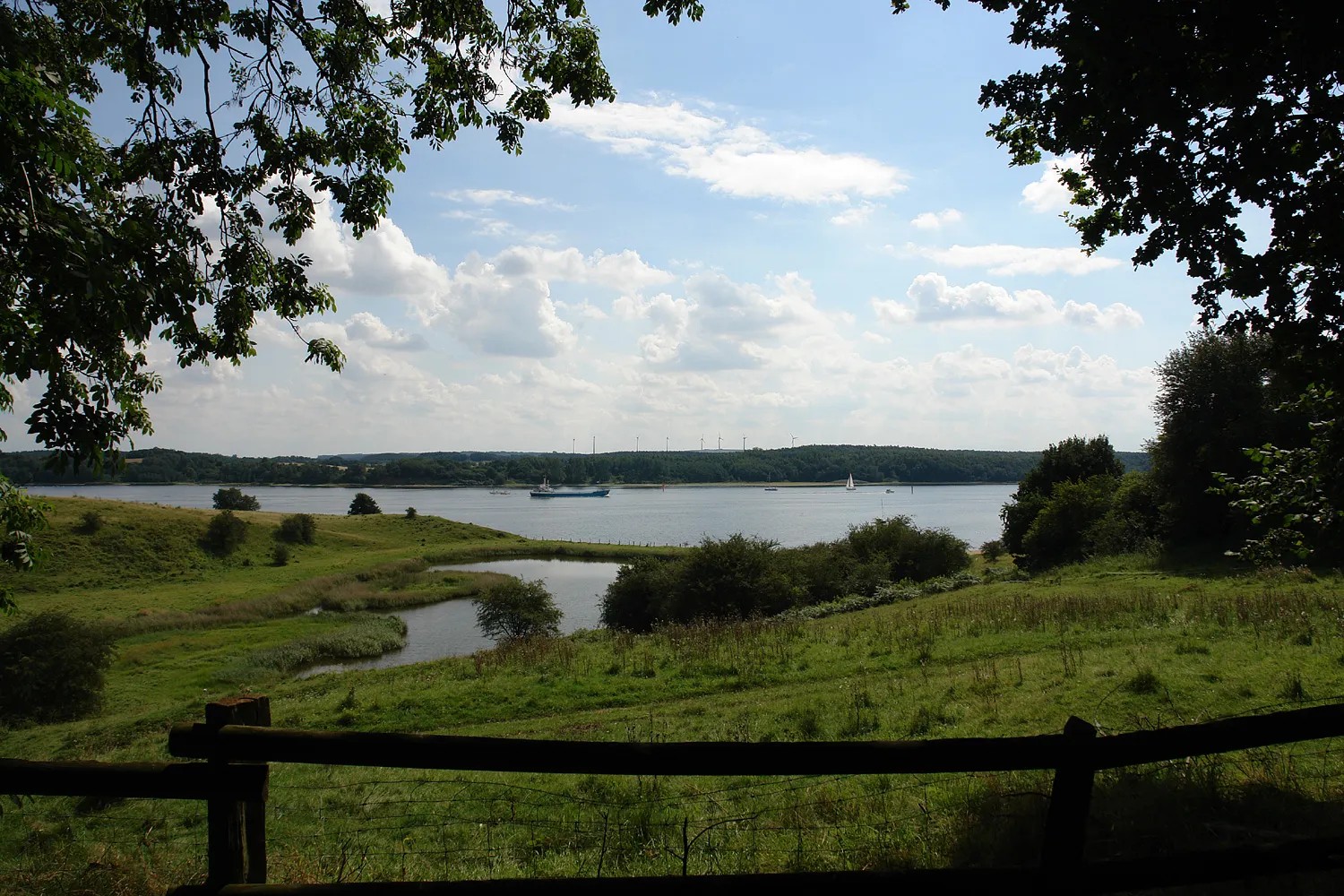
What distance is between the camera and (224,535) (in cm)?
6588

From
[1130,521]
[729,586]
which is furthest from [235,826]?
[1130,521]

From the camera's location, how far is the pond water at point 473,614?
36875mm

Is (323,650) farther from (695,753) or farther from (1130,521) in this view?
(695,753)

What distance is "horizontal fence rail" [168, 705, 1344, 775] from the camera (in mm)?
3037

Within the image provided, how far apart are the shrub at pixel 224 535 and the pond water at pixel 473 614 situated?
1701cm

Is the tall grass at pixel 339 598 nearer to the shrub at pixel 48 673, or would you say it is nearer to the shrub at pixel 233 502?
the shrub at pixel 48 673

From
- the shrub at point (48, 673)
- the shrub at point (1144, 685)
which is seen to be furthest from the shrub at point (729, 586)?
the shrub at point (1144, 685)

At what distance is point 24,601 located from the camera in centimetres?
4700

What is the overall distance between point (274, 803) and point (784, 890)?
8084mm

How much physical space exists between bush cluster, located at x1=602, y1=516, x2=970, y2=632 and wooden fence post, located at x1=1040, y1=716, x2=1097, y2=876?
27.5 meters

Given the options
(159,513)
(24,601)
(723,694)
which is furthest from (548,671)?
(159,513)

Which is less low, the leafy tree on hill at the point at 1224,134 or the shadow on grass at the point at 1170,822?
the leafy tree on hill at the point at 1224,134

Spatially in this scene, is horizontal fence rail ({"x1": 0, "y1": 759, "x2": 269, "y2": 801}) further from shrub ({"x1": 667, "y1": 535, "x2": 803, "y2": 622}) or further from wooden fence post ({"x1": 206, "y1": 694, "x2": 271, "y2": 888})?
shrub ({"x1": 667, "y1": 535, "x2": 803, "y2": 622})

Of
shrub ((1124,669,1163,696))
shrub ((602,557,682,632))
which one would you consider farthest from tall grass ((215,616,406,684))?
shrub ((1124,669,1163,696))
